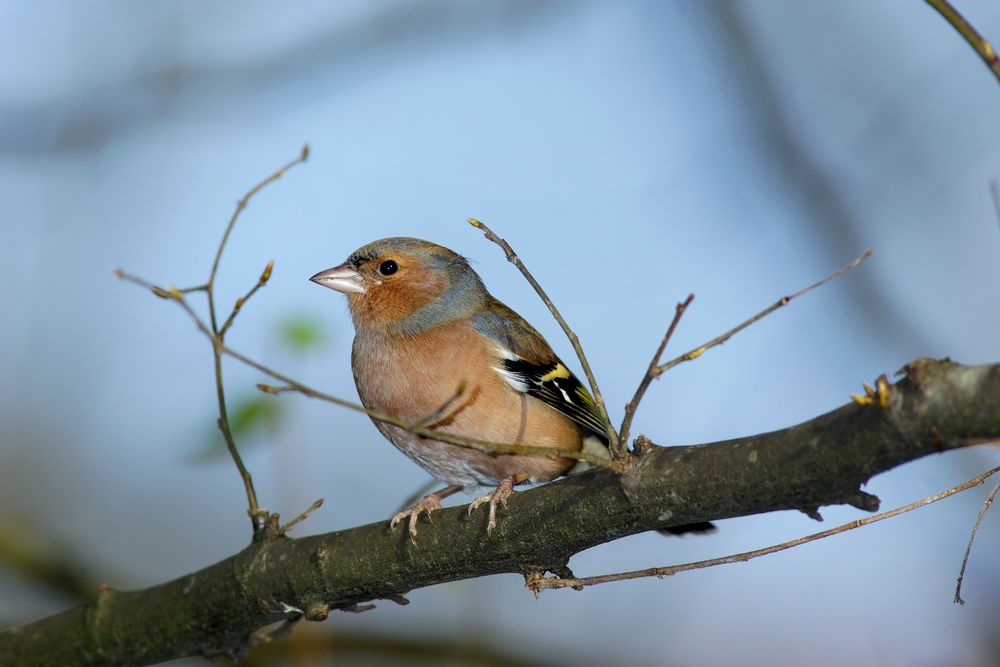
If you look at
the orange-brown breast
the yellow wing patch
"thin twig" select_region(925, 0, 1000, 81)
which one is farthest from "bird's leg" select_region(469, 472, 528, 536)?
"thin twig" select_region(925, 0, 1000, 81)

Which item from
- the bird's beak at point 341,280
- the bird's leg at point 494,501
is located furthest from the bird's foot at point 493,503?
the bird's beak at point 341,280

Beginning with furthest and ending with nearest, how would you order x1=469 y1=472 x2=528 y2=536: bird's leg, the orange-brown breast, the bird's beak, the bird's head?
the bird's beak < the bird's head < the orange-brown breast < x1=469 y1=472 x2=528 y2=536: bird's leg

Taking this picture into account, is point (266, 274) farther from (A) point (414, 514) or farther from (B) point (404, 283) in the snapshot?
(B) point (404, 283)

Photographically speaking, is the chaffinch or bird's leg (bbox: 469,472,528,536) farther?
the chaffinch

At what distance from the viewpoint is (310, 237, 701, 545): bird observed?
16.0ft

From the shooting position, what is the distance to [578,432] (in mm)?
5383

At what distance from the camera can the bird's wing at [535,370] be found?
17.1ft

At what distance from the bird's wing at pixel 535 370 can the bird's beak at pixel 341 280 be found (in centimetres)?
77

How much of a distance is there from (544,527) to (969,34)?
2.01 m

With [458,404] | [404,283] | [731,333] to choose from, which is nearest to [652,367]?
[731,333]

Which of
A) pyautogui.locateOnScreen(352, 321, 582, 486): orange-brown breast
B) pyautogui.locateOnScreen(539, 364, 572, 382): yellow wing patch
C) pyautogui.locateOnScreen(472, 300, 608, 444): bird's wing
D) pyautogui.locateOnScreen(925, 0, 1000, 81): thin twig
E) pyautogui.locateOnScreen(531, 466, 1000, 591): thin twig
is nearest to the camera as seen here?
pyautogui.locateOnScreen(925, 0, 1000, 81): thin twig

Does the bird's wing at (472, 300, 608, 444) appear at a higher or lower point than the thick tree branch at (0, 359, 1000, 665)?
higher

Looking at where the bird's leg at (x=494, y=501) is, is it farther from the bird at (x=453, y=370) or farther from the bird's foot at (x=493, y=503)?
the bird at (x=453, y=370)

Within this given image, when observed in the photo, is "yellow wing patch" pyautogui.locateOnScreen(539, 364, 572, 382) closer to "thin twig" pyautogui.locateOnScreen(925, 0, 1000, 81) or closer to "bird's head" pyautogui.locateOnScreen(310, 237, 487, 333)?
"bird's head" pyautogui.locateOnScreen(310, 237, 487, 333)
